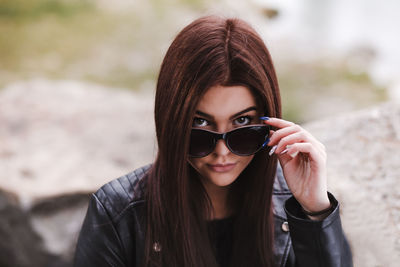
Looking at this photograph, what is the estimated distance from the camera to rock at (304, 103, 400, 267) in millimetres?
1988

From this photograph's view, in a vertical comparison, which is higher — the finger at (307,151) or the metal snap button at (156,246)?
the finger at (307,151)

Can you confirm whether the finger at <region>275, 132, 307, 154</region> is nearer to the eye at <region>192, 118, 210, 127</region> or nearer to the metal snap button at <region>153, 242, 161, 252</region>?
the eye at <region>192, 118, 210, 127</region>

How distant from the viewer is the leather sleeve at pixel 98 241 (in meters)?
1.82

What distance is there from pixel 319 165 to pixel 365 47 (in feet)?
23.2

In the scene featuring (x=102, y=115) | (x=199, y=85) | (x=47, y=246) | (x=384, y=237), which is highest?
(x=199, y=85)

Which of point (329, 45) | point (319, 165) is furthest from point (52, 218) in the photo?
point (329, 45)

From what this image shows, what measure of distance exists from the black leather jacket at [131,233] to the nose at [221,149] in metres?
0.35

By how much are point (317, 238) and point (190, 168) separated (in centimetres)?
55

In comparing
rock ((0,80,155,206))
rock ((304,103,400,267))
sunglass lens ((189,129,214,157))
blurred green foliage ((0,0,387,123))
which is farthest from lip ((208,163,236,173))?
blurred green foliage ((0,0,387,123))

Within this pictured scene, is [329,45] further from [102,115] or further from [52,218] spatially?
[52,218]

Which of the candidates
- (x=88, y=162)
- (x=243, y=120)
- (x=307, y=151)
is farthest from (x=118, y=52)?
(x=307, y=151)

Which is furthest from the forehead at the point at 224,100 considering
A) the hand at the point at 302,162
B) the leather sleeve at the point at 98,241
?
the leather sleeve at the point at 98,241

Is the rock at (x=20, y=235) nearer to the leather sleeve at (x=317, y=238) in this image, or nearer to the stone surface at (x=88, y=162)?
the stone surface at (x=88, y=162)

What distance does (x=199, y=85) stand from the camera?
5.10 feet
